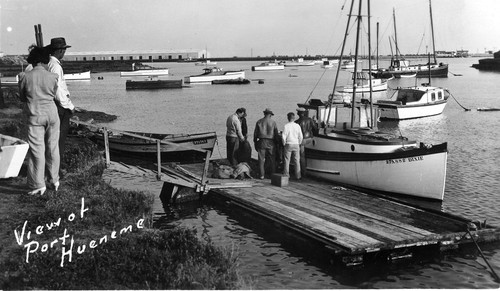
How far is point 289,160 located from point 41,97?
29.5ft

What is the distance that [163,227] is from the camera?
14922 mm

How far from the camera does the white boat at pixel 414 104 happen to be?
45.8 metres

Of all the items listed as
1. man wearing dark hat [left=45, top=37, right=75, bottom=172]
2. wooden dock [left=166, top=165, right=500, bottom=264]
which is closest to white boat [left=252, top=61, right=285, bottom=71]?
wooden dock [left=166, top=165, right=500, bottom=264]

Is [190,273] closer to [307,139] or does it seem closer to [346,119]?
[307,139]

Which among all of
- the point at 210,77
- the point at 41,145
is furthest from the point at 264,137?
the point at 210,77

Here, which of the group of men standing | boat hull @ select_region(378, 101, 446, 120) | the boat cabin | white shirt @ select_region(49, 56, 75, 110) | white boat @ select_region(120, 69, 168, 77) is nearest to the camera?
white shirt @ select_region(49, 56, 75, 110)

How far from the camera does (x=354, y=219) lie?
12859 millimetres

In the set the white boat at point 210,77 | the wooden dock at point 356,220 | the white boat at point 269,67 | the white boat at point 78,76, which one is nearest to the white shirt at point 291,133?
the wooden dock at point 356,220

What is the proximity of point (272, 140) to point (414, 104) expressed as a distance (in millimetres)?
32262

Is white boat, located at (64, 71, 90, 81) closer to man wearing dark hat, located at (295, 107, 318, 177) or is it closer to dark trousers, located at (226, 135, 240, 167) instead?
dark trousers, located at (226, 135, 240, 167)

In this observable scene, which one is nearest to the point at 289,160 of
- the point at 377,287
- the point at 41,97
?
the point at 377,287

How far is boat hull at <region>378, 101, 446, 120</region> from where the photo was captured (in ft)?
150

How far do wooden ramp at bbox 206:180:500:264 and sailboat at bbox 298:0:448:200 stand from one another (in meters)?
1.53

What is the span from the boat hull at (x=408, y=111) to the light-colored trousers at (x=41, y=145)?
3907 cm
